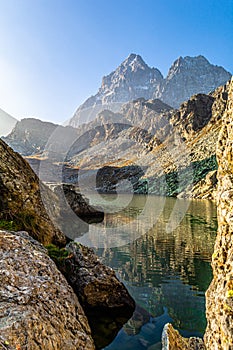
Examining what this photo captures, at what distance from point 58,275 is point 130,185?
13487cm

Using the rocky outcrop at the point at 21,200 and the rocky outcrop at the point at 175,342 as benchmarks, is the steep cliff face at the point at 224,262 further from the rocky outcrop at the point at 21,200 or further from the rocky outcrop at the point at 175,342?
the rocky outcrop at the point at 21,200

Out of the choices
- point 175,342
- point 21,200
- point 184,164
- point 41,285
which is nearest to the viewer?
point 175,342

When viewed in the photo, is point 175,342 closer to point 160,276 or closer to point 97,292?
point 97,292

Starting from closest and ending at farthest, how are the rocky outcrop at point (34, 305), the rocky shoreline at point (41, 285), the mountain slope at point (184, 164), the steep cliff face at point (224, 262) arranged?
the steep cliff face at point (224, 262)
the rocky outcrop at point (34, 305)
the rocky shoreline at point (41, 285)
the mountain slope at point (184, 164)

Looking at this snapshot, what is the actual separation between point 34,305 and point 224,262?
14.8 feet

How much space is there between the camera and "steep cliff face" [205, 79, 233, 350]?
425 centimetres

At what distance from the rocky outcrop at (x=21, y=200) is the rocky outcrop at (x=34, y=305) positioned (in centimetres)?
330

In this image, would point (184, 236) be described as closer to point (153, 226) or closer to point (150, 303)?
point (153, 226)

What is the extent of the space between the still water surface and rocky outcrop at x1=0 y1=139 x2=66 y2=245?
220 inches

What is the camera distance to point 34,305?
598 cm

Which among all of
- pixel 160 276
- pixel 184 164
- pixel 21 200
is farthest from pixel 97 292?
pixel 184 164

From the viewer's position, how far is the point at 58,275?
25.5 feet

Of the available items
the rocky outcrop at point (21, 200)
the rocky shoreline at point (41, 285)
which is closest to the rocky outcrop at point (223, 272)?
the rocky shoreline at point (41, 285)

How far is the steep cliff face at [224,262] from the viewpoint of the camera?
4250 millimetres
